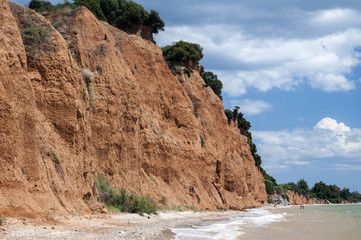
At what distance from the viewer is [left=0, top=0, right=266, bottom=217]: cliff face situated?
1335 cm

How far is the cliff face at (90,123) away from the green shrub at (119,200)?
3.67 feet

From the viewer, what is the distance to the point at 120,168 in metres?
22.9

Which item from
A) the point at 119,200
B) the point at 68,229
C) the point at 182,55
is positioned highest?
the point at 182,55

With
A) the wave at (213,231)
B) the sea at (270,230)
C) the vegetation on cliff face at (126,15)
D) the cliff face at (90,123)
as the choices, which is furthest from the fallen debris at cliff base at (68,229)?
the vegetation on cliff face at (126,15)

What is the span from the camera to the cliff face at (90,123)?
43.8ft

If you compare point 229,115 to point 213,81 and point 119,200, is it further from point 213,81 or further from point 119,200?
point 119,200

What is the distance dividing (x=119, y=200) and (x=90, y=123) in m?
4.43

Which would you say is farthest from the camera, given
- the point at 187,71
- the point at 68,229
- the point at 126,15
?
the point at 187,71

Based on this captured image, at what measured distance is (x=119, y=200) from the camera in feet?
66.8

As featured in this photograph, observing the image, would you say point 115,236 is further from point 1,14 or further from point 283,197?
point 283,197

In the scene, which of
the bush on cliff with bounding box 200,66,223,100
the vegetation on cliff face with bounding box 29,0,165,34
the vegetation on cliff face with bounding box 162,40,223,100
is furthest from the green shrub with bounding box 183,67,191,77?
the bush on cliff with bounding box 200,66,223,100

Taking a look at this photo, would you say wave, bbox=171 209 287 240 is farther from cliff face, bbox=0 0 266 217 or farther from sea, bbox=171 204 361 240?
cliff face, bbox=0 0 266 217

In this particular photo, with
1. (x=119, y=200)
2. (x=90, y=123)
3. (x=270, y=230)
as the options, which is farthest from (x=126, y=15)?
(x=270, y=230)

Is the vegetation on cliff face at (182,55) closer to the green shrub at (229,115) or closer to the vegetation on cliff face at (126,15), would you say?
the vegetation on cliff face at (126,15)
